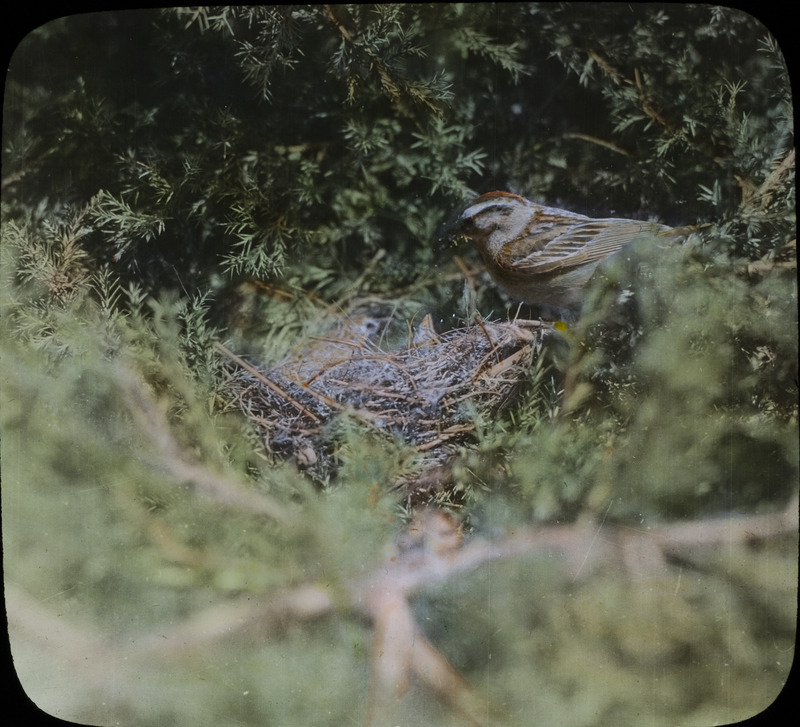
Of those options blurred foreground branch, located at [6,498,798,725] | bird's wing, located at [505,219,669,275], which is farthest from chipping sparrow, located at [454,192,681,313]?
blurred foreground branch, located at [6,498,798,725]

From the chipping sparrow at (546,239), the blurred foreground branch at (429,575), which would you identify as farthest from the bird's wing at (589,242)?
the blurred foreground branch at (429,575)

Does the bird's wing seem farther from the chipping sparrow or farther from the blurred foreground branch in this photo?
the blurred foreground branch

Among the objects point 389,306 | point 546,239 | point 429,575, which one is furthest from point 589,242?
point 429,575

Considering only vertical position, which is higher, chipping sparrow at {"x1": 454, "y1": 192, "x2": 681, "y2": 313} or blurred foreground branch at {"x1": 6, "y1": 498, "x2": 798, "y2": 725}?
chipping sparrow at {"x1": 454, "y1": 192, "x2": 681, "y2": 313}

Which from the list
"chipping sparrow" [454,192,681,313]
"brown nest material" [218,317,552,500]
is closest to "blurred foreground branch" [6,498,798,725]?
"brown nest material" [218,317,552,500]

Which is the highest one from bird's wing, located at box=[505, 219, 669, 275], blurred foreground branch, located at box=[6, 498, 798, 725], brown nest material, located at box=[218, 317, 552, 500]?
bird's wing, located at box=[505, 219, 669, 275]

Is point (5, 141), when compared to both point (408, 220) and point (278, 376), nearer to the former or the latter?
point (278, 376)
